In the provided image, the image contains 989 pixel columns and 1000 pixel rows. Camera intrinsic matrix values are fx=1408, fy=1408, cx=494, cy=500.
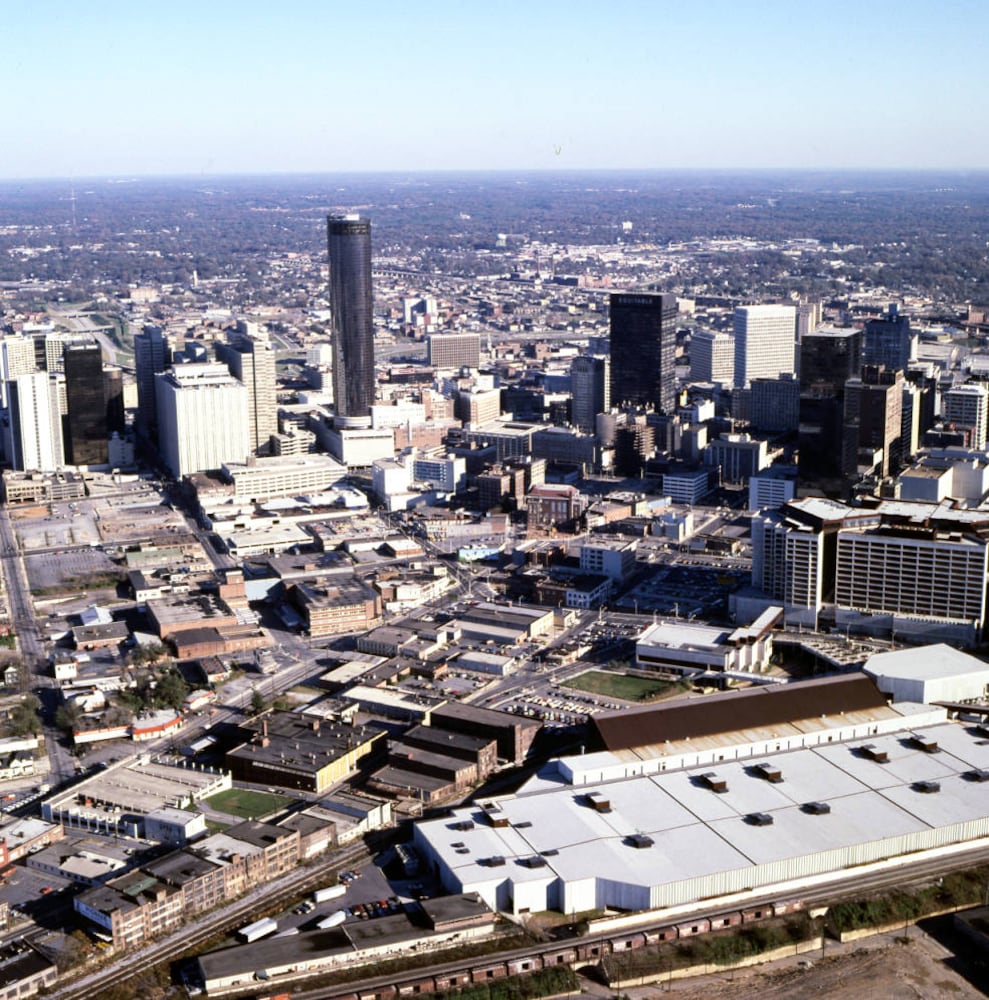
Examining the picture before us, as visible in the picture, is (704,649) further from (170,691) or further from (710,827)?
(170,691)

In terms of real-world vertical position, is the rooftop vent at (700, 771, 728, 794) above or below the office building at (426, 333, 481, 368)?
below

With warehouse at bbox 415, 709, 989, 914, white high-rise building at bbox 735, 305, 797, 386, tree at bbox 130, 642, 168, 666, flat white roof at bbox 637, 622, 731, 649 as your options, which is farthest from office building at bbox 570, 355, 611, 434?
warehouse at bbox 415, 709, 989, 914

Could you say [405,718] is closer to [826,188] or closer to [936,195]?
[936,195]

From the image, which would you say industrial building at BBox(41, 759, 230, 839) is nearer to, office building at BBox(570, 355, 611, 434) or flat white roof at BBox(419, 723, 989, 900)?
flat white roof at BBox(419, 723, 989, 900)

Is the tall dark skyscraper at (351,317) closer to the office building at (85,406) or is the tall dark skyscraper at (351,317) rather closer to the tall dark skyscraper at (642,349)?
the office building at (85,406)

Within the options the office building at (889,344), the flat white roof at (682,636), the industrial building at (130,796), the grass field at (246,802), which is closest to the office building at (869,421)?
the flat white roof at (682,636)

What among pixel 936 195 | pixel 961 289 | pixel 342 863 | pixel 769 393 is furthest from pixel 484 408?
pixel 936 195
